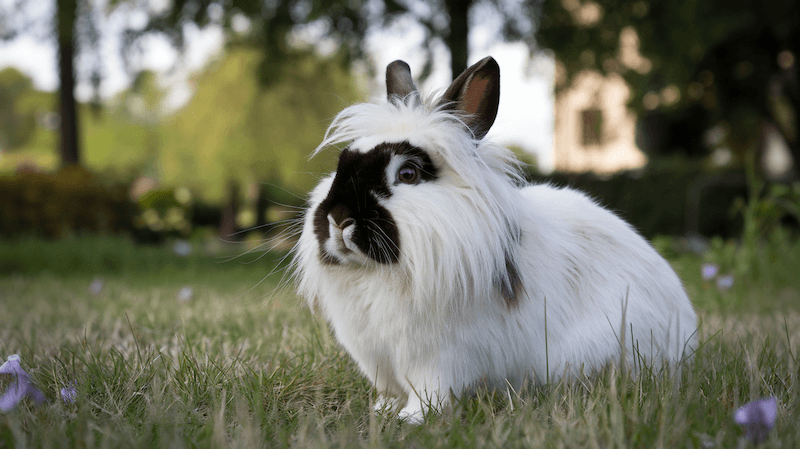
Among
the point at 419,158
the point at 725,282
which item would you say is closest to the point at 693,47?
the point at 725,282

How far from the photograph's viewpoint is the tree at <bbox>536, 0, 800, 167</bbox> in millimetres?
8125

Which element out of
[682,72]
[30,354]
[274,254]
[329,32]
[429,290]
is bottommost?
[274,254]

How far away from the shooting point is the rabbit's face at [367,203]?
1.80 meters

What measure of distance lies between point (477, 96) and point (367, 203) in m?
0.56

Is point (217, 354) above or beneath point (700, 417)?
beneath

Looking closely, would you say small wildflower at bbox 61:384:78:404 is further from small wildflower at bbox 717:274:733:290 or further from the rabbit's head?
small wildflower at bbox 717:274:733:290

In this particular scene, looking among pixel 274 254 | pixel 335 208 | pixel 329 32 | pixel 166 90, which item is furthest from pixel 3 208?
pixel 166 90

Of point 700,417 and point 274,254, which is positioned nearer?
point 700,417

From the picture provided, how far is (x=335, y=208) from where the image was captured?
1.82 meters

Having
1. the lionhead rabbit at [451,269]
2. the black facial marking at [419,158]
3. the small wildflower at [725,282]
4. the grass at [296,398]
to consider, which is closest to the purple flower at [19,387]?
the grass at [296,398]

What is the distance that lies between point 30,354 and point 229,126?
15236 millimetres

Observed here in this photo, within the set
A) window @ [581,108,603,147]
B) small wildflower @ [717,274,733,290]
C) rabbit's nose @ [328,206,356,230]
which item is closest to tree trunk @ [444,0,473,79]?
small wildflower @ [717,274,733,290]

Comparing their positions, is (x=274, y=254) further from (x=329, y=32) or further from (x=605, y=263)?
(x=605, y=263)

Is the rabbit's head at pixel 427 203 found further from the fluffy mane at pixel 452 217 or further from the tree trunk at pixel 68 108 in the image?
the tree trunk at pixel 68 108
